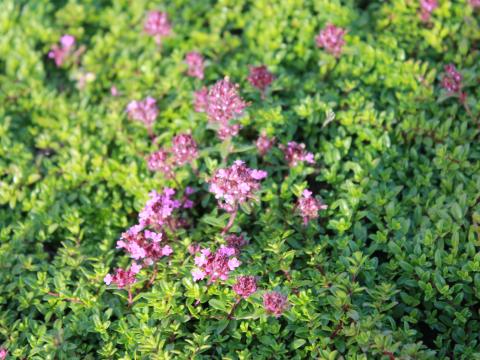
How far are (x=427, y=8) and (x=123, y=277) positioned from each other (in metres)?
3.05

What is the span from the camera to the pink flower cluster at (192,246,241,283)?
2984mm

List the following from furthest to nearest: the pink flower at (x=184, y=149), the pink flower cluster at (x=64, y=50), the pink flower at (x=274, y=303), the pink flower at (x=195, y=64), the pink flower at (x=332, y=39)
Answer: the pink flower cluster at (x=64, y=50)
the pink flower at (x=195, y=64)
the pink flower at (x=332, y=39)
the pink flower at (x=184, y=149)
the pink flower at (x=274, y=303)

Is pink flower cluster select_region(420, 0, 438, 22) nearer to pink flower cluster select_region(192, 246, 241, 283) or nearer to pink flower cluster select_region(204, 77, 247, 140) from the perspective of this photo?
pink flower cluster select_region(204, 77, 247, 140)

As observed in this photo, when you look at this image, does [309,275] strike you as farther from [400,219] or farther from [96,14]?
[96,14]

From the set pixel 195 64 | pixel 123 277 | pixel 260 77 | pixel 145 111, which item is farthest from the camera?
pixel 195 64

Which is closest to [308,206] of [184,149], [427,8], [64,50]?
[184,149]

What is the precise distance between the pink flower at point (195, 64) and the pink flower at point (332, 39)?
90 cm

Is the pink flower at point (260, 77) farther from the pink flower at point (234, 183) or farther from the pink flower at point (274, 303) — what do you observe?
the pink flower at point (274, 303)

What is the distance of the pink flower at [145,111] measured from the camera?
400 centimetres

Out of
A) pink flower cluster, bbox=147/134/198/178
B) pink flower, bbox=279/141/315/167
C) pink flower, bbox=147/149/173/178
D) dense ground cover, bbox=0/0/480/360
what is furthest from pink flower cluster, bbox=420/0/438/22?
pink flower, bbox=147/149/173/178

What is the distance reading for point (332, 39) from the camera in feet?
13.6

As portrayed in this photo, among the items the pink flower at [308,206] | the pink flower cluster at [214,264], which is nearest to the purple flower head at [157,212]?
the pink flower cluster at [214,264]

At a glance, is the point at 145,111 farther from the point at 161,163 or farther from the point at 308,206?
the point at 308,206

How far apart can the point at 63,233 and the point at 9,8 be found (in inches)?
92.6
